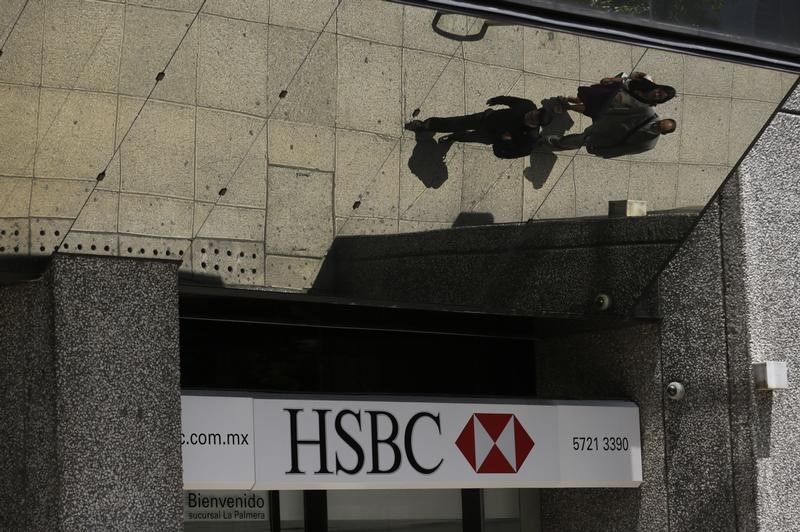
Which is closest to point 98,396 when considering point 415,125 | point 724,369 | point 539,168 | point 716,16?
point 415,125

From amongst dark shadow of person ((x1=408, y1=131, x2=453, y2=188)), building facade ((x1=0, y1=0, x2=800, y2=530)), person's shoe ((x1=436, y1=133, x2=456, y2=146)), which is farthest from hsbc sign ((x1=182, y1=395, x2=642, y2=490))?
person's shoe ((x1=436, y1=133, x2=456, y2=146))

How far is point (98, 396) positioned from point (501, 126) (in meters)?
2.33

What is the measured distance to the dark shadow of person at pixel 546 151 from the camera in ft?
22.1

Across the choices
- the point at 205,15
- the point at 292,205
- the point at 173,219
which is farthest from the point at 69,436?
the point at 205,15

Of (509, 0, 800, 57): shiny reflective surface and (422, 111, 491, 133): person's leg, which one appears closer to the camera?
(509, 0, 800, 57): shiny reflective surface

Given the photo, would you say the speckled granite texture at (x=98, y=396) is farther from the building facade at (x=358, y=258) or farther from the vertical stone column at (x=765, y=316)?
the vertical stone column at (x=765, y=316)

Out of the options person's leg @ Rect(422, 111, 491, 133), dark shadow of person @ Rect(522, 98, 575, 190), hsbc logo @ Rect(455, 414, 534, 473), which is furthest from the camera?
hsbc logo @ Rect(455, 414, 534, 473)

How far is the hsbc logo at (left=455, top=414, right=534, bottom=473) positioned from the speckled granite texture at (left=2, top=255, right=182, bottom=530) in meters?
2.11

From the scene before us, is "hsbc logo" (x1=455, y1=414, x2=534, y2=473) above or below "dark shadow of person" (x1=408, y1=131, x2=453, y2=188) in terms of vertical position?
below

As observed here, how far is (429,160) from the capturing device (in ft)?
21.2

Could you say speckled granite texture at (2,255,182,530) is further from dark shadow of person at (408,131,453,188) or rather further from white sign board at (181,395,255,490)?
dark shadow of person at (408,131,453,188)

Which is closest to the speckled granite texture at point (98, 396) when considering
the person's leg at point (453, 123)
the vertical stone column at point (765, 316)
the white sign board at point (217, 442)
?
the white sign board at point (217, 442)

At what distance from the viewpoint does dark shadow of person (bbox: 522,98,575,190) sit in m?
6.75

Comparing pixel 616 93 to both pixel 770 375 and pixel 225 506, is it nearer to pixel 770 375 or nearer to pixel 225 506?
pixel 770 375
